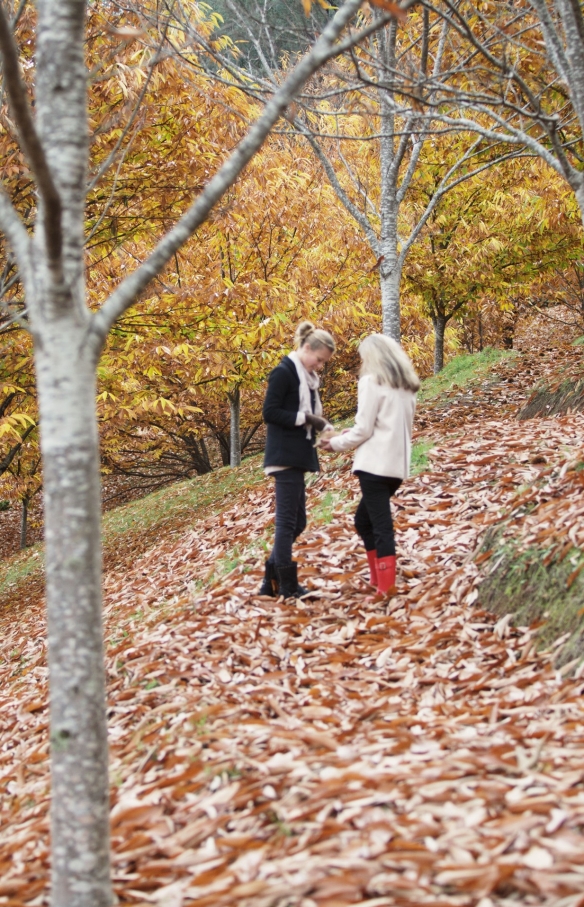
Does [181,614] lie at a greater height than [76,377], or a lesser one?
lesser

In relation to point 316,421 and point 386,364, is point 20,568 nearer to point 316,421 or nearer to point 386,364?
point 316,421

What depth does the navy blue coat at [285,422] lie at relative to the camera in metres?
4.87

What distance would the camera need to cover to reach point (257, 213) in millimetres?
10562

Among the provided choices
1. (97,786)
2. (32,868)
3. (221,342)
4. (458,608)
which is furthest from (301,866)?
(221,342)

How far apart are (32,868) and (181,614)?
2786 mm

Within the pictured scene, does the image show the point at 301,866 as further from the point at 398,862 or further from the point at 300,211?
the point at 300,211

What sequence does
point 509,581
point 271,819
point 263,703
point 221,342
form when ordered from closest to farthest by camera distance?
point 271,819 → point 263,703 → point 509,581 → point 221,342

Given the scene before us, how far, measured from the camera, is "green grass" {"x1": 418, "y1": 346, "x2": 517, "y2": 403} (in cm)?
1218

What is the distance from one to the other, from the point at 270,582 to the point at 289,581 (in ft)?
0.68

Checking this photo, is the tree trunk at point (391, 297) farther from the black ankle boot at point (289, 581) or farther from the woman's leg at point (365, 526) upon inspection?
the black ankle boot at point (289, 581)

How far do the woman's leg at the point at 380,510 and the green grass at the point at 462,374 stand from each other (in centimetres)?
683

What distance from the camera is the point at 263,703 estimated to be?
3746mm

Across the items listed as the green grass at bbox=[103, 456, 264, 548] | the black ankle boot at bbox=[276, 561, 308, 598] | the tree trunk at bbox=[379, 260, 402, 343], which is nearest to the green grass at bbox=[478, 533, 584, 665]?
the black ankle boot at bbox=[276, 561, 308, 598]

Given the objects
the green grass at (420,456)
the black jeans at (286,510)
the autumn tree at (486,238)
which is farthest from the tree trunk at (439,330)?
the black jeans at (286,510)
